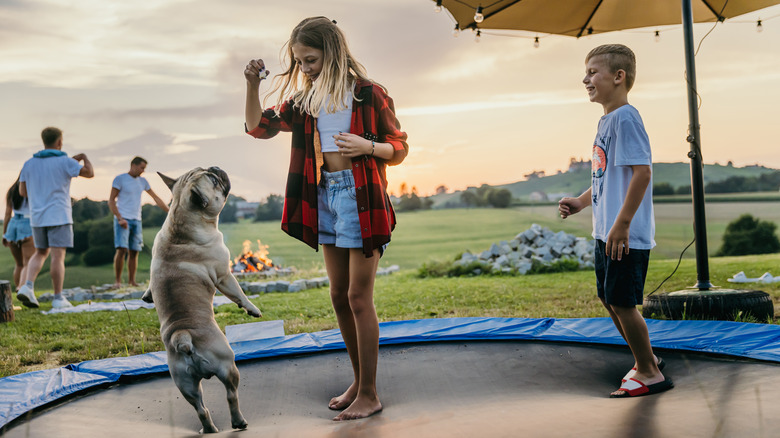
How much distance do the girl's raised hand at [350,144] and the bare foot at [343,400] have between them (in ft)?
2.95

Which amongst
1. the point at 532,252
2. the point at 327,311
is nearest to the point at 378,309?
the point at 327,311

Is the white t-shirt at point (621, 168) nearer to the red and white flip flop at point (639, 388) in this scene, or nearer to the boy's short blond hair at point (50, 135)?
the red and white flip flop at point (639, 388)

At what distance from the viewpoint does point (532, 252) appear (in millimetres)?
8469

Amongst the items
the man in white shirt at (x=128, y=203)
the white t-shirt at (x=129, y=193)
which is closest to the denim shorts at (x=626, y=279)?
the man in white shirt at (x=128, y=203)

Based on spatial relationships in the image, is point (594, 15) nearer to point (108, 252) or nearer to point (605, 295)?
point (605, 295)

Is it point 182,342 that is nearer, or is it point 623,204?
point 182,342

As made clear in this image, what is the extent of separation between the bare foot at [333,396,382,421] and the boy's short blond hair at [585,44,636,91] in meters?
1.49

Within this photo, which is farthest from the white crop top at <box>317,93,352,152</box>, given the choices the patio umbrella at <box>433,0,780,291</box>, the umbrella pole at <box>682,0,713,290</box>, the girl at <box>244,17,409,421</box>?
the umbrella pole at <box>682,0,713,290</box>

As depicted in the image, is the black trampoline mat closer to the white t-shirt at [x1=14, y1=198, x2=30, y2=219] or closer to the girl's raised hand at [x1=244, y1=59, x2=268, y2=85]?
the girl's raised hand at [x1=244, y1=59, x2=268, y2=85]

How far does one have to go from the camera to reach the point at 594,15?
4.90 metres

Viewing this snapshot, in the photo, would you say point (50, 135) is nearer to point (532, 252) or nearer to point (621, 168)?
point (621, 168)

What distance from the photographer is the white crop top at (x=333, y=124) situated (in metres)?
2.13

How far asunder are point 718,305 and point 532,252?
504 cm

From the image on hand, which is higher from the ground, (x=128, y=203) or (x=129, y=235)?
(x=128, y=203)
